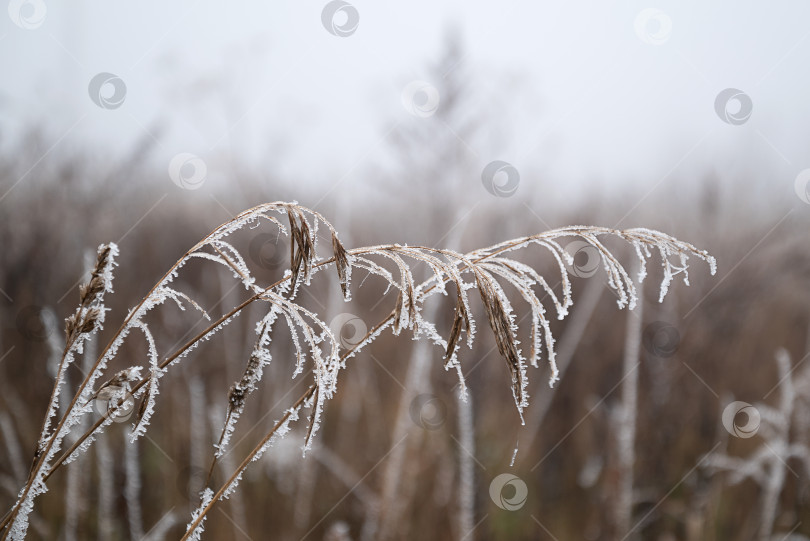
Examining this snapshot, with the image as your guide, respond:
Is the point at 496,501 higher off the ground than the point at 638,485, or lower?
lower

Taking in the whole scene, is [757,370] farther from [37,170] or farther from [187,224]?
[187,224]

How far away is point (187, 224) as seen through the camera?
555 centimetres

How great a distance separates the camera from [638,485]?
2.32 m

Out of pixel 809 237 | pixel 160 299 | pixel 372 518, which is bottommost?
pixel 372 518

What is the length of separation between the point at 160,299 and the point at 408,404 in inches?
40.2

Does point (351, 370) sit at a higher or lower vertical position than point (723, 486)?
lower

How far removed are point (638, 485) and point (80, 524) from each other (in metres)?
1.96

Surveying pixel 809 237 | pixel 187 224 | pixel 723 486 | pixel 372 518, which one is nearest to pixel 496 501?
pixel 372 518

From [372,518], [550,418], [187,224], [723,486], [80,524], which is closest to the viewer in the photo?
[372,518]

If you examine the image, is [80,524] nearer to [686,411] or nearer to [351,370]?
[351,370]

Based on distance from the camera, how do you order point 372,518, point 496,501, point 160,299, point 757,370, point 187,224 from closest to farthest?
point 160,299
point 372,518
point 496,501
point 757,370
point 187,224

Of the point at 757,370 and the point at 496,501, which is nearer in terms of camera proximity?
the point at 496,501

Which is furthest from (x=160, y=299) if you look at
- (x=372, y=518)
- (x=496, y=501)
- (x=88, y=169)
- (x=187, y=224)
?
(x=187, y=224)

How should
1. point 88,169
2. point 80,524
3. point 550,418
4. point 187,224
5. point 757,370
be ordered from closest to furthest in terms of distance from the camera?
1. point 80,524
2. point 550,418
3. point 88,169
4. point 757,370
5. point 187,224
